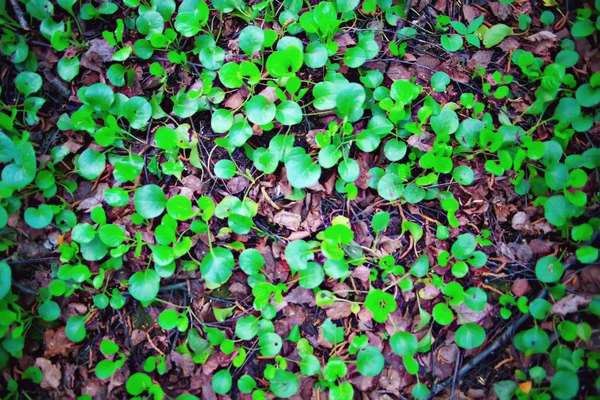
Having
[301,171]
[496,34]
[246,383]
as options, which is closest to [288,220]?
[301,171]

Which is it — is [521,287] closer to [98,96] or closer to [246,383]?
[246,383]

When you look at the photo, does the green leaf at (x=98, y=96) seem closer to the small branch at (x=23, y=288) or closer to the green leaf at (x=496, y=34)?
the small branch at (x=23, y=288)

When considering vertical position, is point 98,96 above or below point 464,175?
above

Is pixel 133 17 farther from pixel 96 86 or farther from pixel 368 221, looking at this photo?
pixel 368 221

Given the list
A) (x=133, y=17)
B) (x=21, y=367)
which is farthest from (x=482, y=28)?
(x=21, y=367)

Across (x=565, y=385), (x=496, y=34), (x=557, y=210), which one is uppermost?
(x=496, y=34)

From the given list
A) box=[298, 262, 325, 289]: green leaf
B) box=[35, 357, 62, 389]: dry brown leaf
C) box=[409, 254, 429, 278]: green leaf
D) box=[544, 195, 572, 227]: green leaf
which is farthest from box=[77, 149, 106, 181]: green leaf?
box=[544, 195, 572, 227]: green leaf
